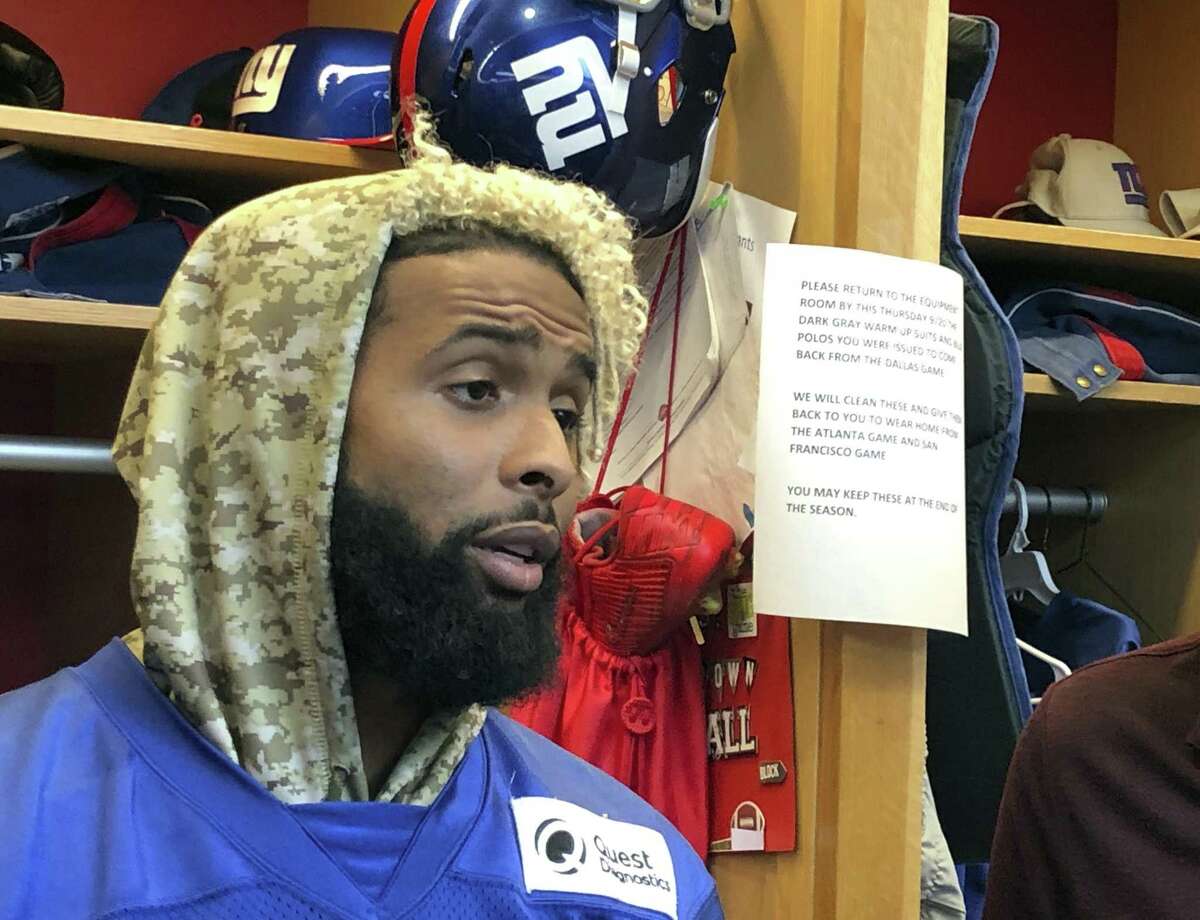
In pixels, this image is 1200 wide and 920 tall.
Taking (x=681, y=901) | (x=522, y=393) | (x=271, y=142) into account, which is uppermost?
(x=271, y=142)

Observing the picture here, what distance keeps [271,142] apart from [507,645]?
0.73 metres

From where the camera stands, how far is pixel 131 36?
181 cm

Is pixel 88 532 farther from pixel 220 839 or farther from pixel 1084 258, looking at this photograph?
pixel 1084 258

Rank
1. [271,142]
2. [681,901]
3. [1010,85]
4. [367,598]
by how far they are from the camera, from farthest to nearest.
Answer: [1010,85] < [271,142] < [681,901] < [367,598]

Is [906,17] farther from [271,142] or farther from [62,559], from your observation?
[62,559]

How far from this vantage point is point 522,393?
0.82 metres

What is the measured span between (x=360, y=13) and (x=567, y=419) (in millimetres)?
1070

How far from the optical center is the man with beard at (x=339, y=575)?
716mm

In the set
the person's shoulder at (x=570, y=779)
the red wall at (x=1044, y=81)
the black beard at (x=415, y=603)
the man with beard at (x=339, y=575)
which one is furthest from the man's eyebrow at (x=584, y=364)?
the red wall at (x=1044, y=81)

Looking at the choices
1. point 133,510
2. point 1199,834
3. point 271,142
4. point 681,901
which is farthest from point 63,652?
point 1199,834

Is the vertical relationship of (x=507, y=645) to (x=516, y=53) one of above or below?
below

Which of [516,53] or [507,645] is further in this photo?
[516,53]

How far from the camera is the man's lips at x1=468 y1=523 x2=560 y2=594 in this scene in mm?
781

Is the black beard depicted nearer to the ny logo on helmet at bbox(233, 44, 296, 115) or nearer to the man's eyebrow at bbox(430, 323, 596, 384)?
the man's eyebrow at bbox(430, 323, 596, 384)
